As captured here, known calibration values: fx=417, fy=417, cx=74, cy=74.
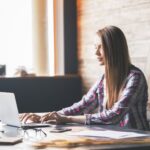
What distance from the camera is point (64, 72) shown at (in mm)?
4473

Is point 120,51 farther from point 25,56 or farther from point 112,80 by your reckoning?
point 25,56

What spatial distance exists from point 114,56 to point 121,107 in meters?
0.39

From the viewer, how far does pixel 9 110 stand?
2256 millimetres

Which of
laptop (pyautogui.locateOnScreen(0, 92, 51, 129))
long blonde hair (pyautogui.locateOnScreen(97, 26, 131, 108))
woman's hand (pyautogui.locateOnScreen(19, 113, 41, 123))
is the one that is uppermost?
long blonde hair (pyautogui.locateOnScreen(97, 26, 131, 108))

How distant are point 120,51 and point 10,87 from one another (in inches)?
62.1

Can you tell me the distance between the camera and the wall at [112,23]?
354 centimetres

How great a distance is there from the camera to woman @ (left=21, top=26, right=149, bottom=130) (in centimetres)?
256

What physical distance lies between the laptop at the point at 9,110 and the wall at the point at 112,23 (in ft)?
4.77

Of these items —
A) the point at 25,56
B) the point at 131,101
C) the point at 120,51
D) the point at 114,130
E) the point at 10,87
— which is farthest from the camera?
the point at 25,56

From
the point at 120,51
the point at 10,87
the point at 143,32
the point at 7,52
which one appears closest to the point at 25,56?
the point at 7,52

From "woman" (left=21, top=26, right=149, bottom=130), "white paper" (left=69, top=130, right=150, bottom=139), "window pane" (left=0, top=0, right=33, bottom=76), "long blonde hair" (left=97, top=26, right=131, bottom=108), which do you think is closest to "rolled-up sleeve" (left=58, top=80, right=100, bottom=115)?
"woman" (left=21, top=26, right=149, bottom=130)

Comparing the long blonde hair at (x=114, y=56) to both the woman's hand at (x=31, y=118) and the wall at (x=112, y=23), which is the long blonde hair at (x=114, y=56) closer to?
the woman's hand at (x=31, y=118)

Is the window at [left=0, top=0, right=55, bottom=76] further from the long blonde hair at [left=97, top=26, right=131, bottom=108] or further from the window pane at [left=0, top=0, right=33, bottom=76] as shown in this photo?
the long blonde hair at [left=97, top=26, right=131, bottom=108]

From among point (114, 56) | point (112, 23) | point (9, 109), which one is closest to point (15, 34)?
point (112, 23)
